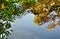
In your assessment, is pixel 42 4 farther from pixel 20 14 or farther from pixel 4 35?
pixel 4 35

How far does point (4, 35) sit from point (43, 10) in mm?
2831

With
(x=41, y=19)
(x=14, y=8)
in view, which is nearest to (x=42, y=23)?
(x=41, y=19)

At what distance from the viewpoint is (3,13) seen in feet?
27.0

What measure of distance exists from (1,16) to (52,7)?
10.6 ft

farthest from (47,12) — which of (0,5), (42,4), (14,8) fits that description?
(0,5)

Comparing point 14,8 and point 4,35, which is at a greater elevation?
point 14,8

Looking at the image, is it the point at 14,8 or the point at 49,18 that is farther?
the point at 49,18

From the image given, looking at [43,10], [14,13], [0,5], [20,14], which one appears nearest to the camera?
[0,5]

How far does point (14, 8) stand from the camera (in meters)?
8.57

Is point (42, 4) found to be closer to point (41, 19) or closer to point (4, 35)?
point (41, 19)

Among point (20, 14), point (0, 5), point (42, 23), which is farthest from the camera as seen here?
point (42, 23)

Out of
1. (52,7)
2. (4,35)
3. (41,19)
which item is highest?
(52,7)

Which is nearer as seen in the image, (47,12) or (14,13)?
(14,13)

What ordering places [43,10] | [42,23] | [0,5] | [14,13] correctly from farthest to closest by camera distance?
[42,23] → [43,10] → [14,13] → [0,5]
